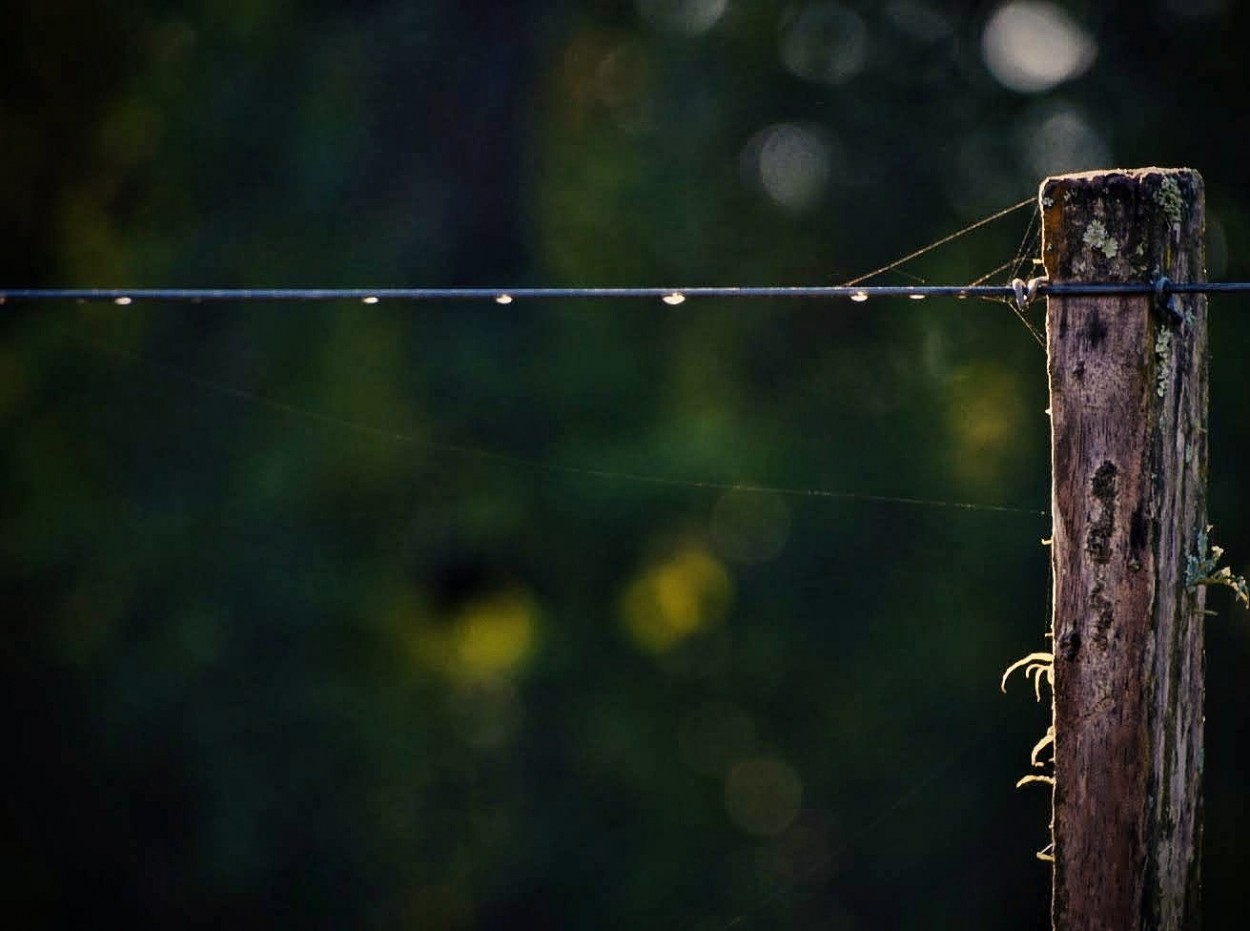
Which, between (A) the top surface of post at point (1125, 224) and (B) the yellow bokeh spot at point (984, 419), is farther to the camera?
(B) the yellow bokeh spot at point (984, 419)

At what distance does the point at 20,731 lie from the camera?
8211 mm

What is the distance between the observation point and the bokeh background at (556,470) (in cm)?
740

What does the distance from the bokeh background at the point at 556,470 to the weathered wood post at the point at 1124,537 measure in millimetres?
5451

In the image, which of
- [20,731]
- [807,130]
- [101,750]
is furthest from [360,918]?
[807,130]

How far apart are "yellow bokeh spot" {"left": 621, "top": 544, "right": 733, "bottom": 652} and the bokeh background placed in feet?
0.08

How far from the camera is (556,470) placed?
734 cm

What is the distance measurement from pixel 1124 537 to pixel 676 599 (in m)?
5.92

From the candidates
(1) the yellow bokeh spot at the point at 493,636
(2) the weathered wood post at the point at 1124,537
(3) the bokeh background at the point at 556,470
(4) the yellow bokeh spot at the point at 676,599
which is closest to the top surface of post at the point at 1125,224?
(2) the weathered wood post at the point at 1124,537

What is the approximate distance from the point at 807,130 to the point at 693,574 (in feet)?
9.25

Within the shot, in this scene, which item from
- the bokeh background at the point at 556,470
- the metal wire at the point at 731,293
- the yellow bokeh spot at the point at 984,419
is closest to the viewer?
the metal wire at the point at 731,293

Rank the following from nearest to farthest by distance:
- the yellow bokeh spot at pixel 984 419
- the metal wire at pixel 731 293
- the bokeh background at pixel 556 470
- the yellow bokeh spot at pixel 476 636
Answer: the metal wire at pixel 731 293, the yellow bokeh spot at pixel 984 419, the bokeh background at pixel 556 470, the yellow bokeh spot at pixel 476 636

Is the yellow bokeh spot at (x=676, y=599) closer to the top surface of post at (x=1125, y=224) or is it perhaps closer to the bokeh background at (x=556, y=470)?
the bokeh background at (x=556, y=470)

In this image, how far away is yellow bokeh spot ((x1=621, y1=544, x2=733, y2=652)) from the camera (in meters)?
7.61

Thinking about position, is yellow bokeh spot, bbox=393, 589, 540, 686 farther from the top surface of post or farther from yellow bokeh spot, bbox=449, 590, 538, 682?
the top surface of post
